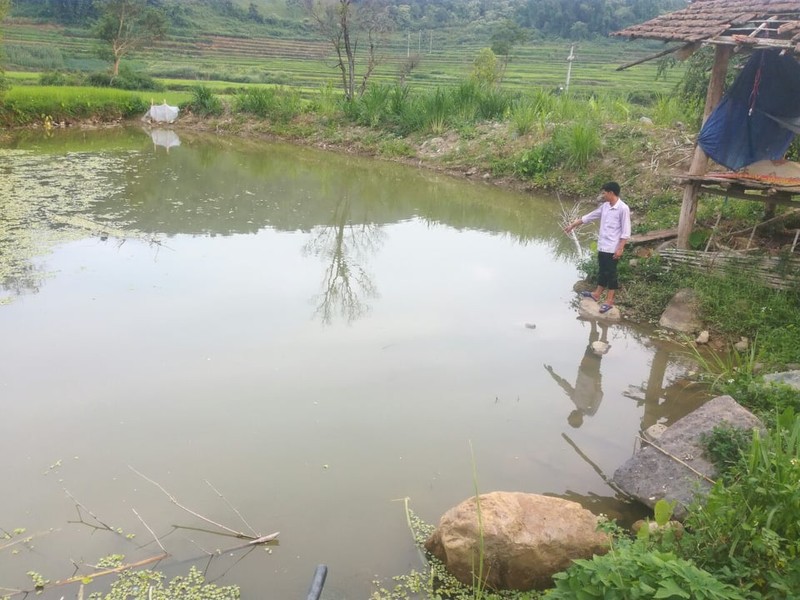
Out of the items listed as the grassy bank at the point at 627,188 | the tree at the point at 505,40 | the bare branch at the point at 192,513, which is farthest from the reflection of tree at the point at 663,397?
the tree at the point at 505,40

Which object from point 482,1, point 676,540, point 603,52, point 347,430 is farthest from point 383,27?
point 482,1

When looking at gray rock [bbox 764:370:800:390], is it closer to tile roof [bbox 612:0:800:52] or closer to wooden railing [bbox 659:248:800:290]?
wooden railing [bbox 659:248:800:290]

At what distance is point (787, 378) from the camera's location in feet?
12.7

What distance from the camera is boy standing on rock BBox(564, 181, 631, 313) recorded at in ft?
18.3

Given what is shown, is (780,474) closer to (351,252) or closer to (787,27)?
(787,27)

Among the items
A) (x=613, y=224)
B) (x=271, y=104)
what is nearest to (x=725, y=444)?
(x=613, y=224)

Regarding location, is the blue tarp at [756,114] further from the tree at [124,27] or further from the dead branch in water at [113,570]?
the tree at [124,27]

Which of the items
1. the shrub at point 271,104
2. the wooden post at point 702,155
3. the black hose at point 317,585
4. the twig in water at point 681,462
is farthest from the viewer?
the shrub at point 271,104

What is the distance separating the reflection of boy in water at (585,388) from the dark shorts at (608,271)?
3.04ft

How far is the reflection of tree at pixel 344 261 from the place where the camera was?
231 inches

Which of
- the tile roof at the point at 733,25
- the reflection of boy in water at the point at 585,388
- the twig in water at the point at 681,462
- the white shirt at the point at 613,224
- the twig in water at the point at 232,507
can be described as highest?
the tile roof at the point at 733,25

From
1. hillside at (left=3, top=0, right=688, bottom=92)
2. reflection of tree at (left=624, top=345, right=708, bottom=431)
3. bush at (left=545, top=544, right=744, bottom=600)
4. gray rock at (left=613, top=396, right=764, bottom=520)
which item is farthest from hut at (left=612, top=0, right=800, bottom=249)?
hillside at (left=3, top=0, right=688, bottom=92)

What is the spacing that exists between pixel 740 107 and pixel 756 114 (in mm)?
193

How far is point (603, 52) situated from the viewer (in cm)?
4334
